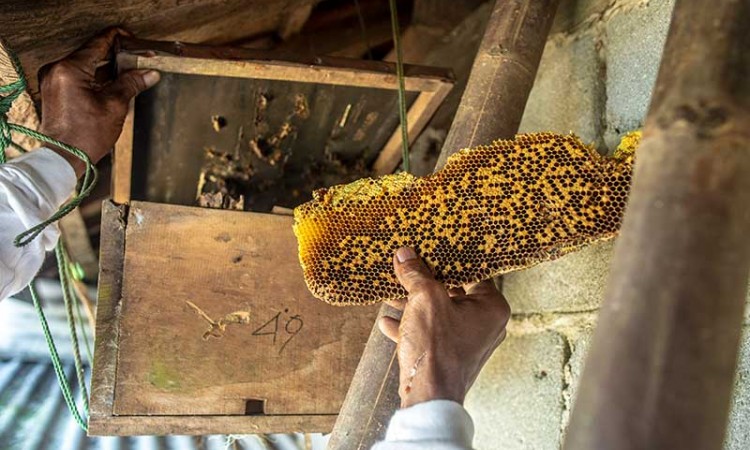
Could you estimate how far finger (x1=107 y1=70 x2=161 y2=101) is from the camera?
1604mm

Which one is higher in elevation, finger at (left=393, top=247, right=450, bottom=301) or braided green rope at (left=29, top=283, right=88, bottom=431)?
finger at (left=393, top=247, right=450, bottom=301)

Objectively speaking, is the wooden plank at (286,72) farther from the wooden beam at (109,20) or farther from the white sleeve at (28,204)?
the white sleeve at (28,204)

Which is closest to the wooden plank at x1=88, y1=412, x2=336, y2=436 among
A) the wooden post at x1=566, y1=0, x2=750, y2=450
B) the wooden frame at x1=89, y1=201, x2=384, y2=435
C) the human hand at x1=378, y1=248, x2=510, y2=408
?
the wooden frame at x1=89, y1=201, x2=384, y2=435

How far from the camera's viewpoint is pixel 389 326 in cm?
128

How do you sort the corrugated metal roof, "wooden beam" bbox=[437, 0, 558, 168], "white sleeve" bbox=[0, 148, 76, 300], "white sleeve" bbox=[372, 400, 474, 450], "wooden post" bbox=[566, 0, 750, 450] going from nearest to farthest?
"wooden post" bbox=[566, 0, 750, 450] < "white sleeve" bbox=[372, 400, 474, 450] < "white sleeve" bbox=[0, 148, 76, 300] < "wooden beam" bbox=[437, 0, 558, 168] < the corrugated metal roof

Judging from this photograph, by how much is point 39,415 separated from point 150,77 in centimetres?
152

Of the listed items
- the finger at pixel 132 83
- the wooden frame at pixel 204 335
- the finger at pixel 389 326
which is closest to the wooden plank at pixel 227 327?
the wooden frame at pixel 204 335

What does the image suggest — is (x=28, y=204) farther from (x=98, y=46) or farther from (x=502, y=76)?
(x=502, y=76)

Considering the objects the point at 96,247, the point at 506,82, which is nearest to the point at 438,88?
the point at 506,82

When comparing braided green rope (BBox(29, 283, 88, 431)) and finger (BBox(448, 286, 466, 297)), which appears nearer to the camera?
finger (BBox(448, 286, 466, 297))

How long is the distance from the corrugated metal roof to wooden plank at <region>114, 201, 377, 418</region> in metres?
0.61

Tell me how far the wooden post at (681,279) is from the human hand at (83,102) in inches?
47.5

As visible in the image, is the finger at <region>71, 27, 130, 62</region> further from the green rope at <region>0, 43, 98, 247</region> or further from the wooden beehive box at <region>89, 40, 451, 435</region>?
the green rope at <region>0, 43, 98, 247</region>

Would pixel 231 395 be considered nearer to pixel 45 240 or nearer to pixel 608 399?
pixel 45 240
